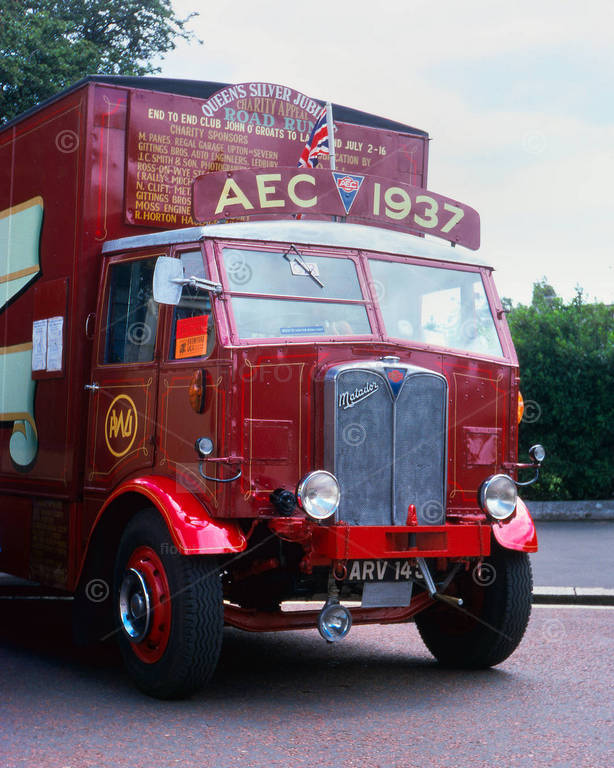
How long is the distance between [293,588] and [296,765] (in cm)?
161

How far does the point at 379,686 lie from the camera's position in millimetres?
6527

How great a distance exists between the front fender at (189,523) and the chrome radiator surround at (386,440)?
627 mm

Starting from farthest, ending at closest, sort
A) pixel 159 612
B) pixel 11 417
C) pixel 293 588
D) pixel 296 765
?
pixel 11 417
pixel 293 588
pixel 159 612
pixel 296 765

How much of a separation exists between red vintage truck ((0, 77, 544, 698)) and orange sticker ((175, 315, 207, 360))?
0.01 m

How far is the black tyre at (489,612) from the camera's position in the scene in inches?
264

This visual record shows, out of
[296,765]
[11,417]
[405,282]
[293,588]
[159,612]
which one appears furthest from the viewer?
[11,417]

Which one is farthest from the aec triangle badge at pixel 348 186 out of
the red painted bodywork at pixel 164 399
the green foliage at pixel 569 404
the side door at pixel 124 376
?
the green foliage at pixel 569 404

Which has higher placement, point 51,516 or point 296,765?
point 51,516

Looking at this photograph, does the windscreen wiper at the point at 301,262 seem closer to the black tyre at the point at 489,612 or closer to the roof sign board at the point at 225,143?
the roof sign board at the point at 225,143

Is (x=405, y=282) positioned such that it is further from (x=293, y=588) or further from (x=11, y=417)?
(x=11, y=417)

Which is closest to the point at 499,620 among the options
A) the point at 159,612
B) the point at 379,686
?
the point at 379,686

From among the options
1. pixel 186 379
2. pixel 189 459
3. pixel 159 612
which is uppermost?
pixel 186 379

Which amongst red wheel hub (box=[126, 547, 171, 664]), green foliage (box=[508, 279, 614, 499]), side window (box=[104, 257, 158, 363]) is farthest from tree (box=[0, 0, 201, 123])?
red wheel hub (box=[126, 547, 171, 664])

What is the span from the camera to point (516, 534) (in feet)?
21.8
